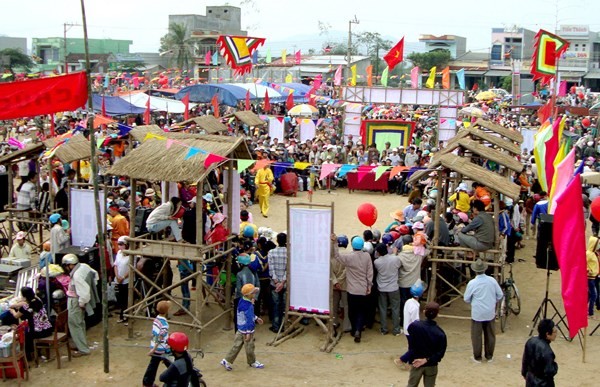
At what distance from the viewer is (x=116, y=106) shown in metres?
26.4

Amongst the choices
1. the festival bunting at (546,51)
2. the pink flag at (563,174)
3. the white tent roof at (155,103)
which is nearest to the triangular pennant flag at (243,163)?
the pink flag at (563,174)

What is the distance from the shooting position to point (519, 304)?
1116cm

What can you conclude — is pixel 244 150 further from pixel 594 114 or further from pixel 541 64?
pixel 594 114

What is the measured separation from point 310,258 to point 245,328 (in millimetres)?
1507

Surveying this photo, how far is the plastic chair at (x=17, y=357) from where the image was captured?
8570 mm

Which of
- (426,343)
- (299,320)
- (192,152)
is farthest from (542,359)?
(192,152)

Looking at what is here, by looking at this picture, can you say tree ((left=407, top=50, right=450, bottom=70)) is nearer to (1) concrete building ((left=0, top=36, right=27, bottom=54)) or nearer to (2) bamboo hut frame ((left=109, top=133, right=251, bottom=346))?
(1) concrete building ((left=0, top=36, right=27, bottom=54))

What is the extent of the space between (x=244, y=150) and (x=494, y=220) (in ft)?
12.7

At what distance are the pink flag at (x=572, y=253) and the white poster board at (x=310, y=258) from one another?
3022mm

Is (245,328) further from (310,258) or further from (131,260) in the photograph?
(131,260)

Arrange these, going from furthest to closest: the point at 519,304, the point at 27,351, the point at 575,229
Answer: the point at 519,304
the point at 27,351
the point at 575,229

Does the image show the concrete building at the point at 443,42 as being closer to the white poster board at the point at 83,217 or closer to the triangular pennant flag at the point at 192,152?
the white poster board at the point at 83,217

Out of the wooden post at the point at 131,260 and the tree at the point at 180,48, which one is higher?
the tree at the point at 180,48

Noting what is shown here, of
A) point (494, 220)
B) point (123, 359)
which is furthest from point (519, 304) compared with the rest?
point (123, 359)
